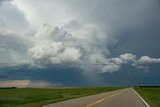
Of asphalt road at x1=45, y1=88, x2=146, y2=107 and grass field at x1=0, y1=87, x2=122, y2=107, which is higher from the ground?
grass field at x1=0, y1=87, x2=122, y2=107

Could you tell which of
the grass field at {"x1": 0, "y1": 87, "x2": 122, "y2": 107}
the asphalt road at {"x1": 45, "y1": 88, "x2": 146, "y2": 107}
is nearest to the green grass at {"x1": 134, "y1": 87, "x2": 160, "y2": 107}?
the asphalt road at {"x1": 45, "y1": 88, "x2": 146, "y2": 107}

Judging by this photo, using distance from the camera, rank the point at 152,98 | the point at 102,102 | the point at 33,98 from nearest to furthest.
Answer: the point at 102,102 < the point at 33,98 < the point at 152,98

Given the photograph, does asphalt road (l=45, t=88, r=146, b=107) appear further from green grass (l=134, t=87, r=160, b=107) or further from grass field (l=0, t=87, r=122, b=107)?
grass field (l=0, t=87, r=122, b=107)

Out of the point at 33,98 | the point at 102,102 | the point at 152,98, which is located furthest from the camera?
the point at 152,98

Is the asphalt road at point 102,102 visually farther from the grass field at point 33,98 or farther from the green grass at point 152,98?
the grass field at point 33,98

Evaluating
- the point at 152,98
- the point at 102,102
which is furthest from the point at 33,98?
the point at 152,98

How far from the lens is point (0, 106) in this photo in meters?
30.8

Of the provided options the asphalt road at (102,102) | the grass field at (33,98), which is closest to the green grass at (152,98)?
the asphalt road at (102,102)

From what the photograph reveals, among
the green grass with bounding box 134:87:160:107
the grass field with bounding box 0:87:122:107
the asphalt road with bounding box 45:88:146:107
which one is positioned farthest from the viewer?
the green grass with bounding box 134:87:160:107

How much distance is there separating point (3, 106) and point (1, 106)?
23cm

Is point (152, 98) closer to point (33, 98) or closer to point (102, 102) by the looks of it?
point (33, 98)

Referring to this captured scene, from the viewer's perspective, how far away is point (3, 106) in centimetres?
3084

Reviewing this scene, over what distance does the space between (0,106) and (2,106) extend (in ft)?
0.73

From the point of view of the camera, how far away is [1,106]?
31.0 m
